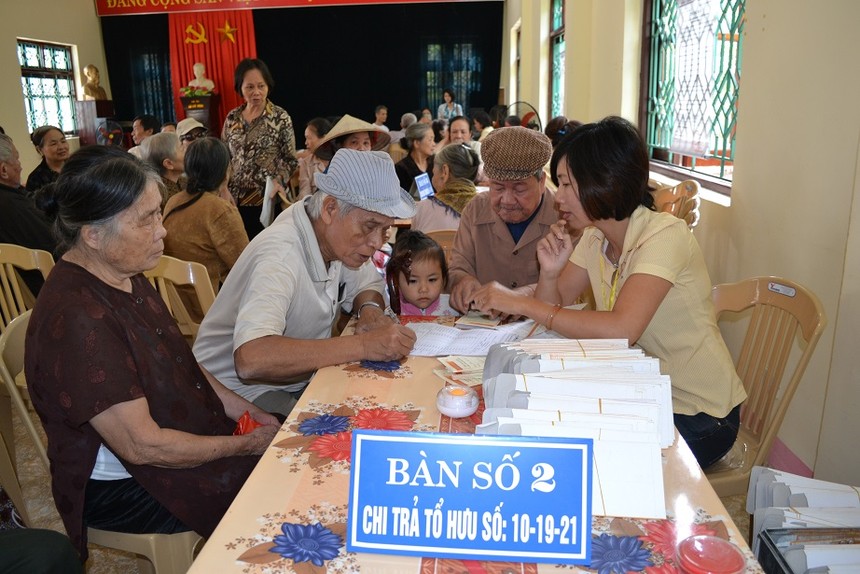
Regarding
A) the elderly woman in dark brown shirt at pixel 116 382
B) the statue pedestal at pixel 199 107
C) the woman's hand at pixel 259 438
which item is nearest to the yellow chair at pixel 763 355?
the woman's hand at pixel 259 438

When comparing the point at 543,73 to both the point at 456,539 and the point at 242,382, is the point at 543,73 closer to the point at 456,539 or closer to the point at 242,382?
the point at 242,382

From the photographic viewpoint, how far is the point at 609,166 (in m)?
1.78

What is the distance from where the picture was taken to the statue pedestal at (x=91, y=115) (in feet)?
36.1

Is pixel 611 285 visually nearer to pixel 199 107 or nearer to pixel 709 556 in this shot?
pixel 709 556

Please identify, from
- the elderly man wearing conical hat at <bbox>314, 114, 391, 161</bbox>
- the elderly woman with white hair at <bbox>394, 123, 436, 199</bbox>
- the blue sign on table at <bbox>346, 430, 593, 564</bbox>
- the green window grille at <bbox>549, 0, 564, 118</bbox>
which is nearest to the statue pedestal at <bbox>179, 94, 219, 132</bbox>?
the green window grille at <bbox>549, 0, 564, 118</bbox>

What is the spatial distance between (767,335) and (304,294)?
1.36m

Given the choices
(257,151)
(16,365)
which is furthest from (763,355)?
(257,151)

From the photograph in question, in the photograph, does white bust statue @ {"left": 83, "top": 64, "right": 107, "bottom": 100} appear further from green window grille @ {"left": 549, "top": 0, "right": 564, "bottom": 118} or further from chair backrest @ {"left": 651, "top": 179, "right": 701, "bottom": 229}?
chair backrest @ {"left": 651, "top": 179, "right": 701, "bottom": 229}

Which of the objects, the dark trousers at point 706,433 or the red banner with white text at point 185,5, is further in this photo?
the red banner with white text at point 185,5

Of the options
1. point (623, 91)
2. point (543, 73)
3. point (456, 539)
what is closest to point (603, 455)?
point (456, 539)

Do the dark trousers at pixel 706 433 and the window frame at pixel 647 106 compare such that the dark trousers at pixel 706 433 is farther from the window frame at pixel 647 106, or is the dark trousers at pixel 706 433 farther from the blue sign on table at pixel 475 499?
the window frame at pixel 647 106

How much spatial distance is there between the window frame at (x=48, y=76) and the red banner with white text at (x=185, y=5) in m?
1.27

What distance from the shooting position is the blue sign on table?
94 cm

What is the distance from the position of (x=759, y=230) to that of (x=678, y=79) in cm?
165
